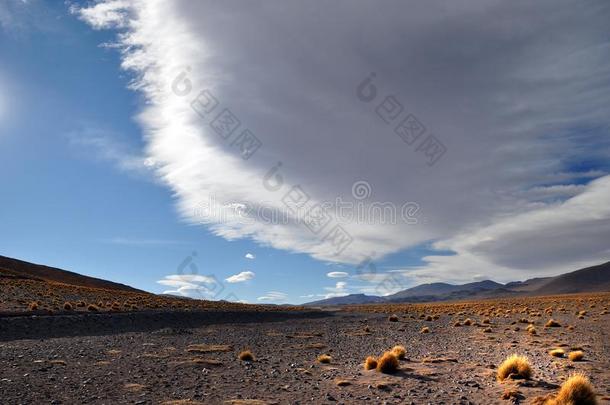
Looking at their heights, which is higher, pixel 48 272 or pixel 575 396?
pixel 48 272

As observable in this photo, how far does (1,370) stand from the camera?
13.5 meters

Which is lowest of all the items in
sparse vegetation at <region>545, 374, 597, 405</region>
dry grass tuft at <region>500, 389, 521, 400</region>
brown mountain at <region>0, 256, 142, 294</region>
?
dry grass tuft at <region>500, 389, 521, 400</region>

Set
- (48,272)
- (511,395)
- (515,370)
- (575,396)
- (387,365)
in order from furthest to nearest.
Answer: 1. (48,272)
2. (387,365)
3. (515,370)
4. (511,395)
5. (575,396)

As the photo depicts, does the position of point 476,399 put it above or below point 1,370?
below

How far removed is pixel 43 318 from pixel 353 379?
24.9 m

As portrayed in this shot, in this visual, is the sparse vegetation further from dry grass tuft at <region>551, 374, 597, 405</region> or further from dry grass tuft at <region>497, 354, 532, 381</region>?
dry grass tuft at <region>497, 354, 532, 381</region>

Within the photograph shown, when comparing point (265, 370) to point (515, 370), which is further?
point (265, 370)

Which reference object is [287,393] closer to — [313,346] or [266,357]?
[266,357]

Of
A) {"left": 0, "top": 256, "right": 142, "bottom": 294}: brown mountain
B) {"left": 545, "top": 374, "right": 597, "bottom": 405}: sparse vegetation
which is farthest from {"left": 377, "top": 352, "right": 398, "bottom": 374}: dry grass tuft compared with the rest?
{"left": 0, "top": 256, "right": 142, "bottom": 294}: brown mountain

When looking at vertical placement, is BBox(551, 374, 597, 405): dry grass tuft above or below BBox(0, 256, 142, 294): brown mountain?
below

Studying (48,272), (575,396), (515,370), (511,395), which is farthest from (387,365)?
(48,272)

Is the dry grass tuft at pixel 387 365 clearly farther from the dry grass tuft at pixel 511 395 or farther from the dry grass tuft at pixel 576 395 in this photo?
the dry grass tuft at pixel 576 395

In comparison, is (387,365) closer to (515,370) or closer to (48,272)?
(515,370)

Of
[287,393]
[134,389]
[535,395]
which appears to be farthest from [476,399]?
[134,389]
